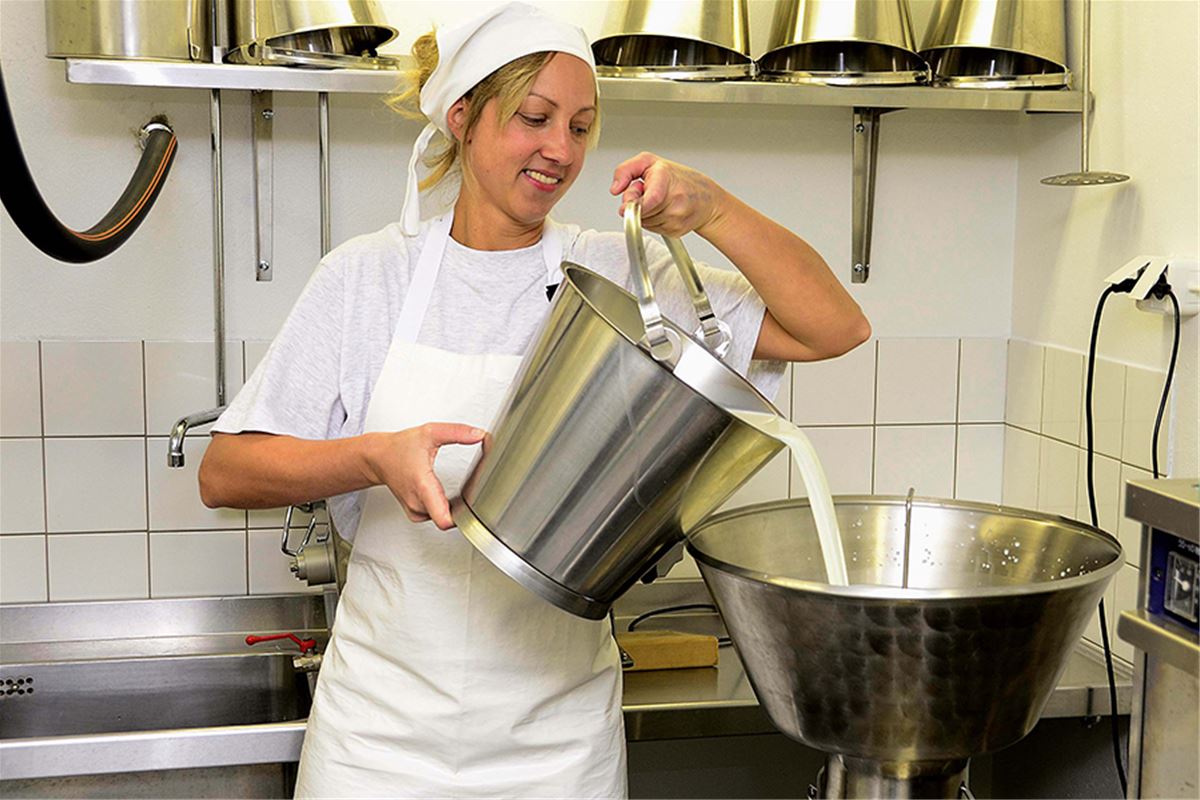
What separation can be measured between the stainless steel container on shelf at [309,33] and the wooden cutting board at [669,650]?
2.78ft

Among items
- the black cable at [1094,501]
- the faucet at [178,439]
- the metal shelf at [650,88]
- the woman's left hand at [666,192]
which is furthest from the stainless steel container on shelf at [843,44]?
the faucet at [178,439]

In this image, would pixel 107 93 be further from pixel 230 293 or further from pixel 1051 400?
pixel 1051 400

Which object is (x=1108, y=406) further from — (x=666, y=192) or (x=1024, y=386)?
(x=666, y=192)

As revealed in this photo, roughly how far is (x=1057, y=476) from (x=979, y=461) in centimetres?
20

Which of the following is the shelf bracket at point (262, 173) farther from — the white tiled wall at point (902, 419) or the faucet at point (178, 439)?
the white tiled wall at point (902, 419)

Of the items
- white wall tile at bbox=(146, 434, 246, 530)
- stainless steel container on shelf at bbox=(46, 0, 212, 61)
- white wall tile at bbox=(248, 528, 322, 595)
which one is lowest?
white wall tile at bbox=(248, 528, 322, 595)

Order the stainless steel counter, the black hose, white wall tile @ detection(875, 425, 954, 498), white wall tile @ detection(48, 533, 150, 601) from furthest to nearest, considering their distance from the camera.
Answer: white wall tile @ detection(875, 425, 954, 498), white wall tile @ detection(48, 533, 150, 601), the stainless steel counter, the black hose

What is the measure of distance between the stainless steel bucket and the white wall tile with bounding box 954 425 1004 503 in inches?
48.0

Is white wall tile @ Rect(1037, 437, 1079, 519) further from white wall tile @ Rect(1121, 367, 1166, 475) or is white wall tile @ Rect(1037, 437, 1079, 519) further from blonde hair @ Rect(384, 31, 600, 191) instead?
blonde hair @ Rect(384, 31, 600, 191)

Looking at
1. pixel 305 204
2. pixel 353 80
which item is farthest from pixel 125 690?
pixel 353 80

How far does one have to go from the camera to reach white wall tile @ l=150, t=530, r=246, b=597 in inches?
79.0

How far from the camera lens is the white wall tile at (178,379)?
1967 millimetres

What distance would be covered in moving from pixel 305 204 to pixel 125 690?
0.74 metres

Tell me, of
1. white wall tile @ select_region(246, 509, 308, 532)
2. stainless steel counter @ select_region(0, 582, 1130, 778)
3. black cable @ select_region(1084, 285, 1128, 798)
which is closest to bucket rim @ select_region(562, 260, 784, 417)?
stainless steel counter @ select_region(0, 582, 1130, 778)
